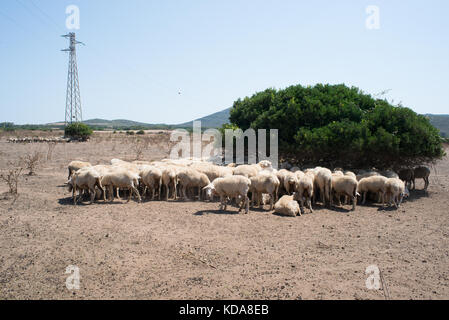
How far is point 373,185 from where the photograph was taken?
10.9 meters

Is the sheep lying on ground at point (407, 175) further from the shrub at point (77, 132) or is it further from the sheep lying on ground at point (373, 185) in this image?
the shrub at point (77, 132)

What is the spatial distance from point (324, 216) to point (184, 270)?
5.32 m

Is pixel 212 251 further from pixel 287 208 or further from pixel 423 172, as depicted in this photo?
pixel 423 172

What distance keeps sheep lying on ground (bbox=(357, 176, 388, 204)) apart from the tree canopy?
2.31 m

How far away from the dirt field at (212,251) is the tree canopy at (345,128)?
3.44 m

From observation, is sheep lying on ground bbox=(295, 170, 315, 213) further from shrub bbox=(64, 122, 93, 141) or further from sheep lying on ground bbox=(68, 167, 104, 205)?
shrub bbox=(64, 122, 93, 141)

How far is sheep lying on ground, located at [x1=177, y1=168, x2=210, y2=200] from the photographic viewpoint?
454 inches

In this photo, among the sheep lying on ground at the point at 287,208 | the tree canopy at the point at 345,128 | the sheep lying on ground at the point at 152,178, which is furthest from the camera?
the tree canopy at the point at 345,128

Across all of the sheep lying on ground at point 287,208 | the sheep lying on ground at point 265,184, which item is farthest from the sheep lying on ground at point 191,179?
the sheep lying on ground at point 287,208

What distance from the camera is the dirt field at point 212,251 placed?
17.0ft

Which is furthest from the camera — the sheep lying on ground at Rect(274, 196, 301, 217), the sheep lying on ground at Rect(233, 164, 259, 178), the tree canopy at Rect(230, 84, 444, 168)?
the tree canopy at Rect(230, 84, 444, 168)

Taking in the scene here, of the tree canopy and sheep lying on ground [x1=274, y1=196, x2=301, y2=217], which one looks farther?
the tree canopy

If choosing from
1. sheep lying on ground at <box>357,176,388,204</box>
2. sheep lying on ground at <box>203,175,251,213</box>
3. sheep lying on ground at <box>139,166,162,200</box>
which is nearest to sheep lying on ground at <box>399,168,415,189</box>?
sheep lying on ground at <box>357,176,388,204</box>
